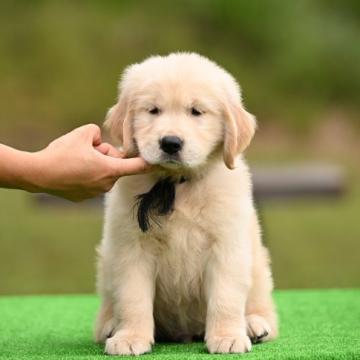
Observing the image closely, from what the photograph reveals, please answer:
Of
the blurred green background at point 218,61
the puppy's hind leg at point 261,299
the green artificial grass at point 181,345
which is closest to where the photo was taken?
the green artificial grass at point 181,345

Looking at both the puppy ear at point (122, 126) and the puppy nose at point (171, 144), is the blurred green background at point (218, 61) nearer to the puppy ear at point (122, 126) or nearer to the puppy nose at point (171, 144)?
the puppy ear at point (122, 126)

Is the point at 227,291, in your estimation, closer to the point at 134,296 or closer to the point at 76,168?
the point at 134,296

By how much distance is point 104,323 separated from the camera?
5.56 meters

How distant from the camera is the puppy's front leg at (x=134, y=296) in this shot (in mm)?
5145

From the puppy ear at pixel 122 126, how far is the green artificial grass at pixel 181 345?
0.99 m

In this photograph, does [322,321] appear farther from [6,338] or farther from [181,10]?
[181,10]

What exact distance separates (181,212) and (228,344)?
684mm

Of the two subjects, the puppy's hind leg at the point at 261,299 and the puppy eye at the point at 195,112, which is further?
the puppy's hind leg at the point at 261,299

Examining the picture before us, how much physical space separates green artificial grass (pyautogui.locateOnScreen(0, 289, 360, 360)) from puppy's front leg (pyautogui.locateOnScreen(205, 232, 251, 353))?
0.42ft

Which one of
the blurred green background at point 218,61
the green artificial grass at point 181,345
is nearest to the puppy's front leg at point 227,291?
the green artificial grass at point 181,345

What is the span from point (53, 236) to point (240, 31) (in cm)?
1020

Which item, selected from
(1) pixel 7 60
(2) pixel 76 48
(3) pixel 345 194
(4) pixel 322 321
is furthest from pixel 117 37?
(4) pixel 322 321

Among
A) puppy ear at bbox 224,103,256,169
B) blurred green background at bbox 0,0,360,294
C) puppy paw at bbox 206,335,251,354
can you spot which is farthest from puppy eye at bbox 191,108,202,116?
blurred green background at bbox 0,0,360,294

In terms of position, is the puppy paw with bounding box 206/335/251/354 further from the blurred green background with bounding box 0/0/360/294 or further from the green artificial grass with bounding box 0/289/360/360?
the blurred green background with bounding box 0/0/360/294
